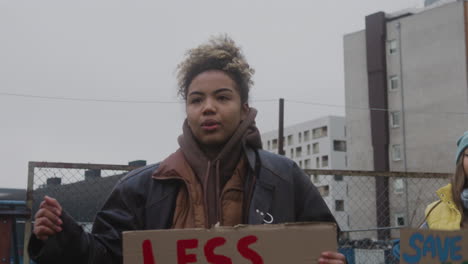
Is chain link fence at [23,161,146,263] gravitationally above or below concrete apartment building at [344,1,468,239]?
below

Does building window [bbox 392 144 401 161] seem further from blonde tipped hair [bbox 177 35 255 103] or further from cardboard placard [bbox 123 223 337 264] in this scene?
cardboard placard [bbox 123 223 337 264]

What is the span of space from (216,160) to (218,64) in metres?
0.37

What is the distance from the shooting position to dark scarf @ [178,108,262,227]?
2.47 metres

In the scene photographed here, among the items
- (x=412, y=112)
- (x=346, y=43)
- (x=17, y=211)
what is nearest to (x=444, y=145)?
(x=412, y=112)

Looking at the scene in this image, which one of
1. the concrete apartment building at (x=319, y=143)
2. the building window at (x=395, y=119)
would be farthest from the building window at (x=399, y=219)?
the concrete apartment building at (x=319, y=143)

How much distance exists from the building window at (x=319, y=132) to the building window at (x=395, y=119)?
121ft

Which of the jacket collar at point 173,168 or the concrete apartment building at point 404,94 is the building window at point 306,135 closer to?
the concrete apartment building at point 404,94

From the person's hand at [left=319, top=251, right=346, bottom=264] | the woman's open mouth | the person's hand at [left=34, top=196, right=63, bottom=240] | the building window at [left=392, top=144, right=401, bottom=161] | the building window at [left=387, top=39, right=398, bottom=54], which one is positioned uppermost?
the building window at [left=387, top=39, right=398, bottom=54]

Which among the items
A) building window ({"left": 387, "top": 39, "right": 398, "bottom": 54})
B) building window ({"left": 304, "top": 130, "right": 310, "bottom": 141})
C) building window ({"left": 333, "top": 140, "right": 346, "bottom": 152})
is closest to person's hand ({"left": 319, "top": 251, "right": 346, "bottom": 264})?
building window ({"left": 387, "top": 39, "right": 398, "bottom": 54})

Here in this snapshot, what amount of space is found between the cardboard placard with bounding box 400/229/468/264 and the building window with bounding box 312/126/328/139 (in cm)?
7331

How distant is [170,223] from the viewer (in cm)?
247

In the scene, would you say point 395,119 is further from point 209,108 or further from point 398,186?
point 209,108

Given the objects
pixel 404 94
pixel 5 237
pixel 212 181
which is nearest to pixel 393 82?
pixel 404 94

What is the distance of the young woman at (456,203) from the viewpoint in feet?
12.0
